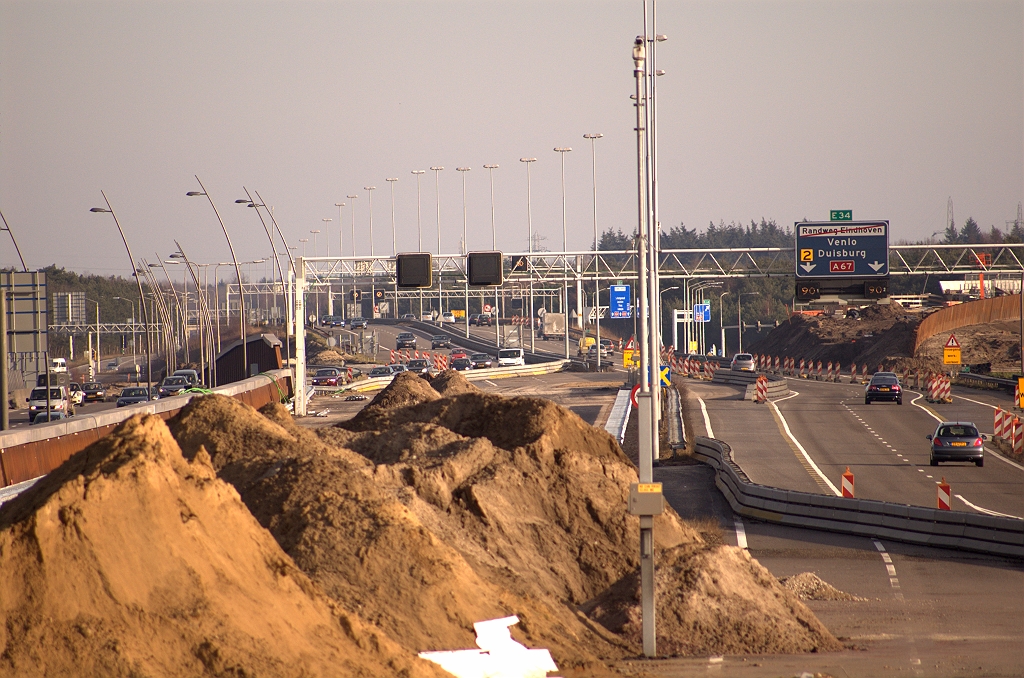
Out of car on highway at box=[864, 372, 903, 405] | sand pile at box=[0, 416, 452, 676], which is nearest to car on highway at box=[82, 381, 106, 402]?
car on highway at box=[864, 372, 903, 405]

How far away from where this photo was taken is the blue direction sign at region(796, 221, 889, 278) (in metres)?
42.7

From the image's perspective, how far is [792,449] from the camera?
125ft

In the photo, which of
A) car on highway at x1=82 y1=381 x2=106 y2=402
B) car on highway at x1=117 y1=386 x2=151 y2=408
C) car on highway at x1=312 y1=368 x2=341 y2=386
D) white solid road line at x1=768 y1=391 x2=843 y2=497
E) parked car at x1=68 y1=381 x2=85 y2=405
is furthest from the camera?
car on highway at x1=82 y1=381 x2=106 y2=402

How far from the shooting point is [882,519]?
73.6 feet

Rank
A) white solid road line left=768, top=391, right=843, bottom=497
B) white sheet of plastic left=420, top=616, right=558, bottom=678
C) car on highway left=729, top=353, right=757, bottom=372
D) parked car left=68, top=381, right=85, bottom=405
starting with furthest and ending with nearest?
car on highway left=729, top=353, right=757, bottom=372 < parked car left=68, top=381, right=85, bottom=405 < white solid road line left=768, top=391, right=843, bottom=497 < white sheet of plastic left=420, top=616, right=558, bottom=678

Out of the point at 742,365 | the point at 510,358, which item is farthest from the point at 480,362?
the point at 742,365

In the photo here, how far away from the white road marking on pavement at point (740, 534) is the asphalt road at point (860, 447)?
15.5ft

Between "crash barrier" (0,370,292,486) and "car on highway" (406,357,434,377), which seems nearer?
"crash barrier" (0,370,292,486)

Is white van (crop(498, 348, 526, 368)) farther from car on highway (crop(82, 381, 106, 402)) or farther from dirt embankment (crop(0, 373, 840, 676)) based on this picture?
dirt embankment (crop(0, 373, 840, 676))

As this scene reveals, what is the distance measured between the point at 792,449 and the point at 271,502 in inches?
1070

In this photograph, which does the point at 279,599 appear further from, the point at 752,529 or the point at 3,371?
the point at 3,371

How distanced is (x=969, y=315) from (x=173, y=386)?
57832mm

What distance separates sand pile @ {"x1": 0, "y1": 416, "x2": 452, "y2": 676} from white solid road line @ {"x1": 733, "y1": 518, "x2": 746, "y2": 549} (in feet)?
40.4

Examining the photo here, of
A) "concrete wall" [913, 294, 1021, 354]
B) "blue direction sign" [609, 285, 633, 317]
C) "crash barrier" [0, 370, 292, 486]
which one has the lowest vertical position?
"crash barrier" [0, 370, 292, 486]
